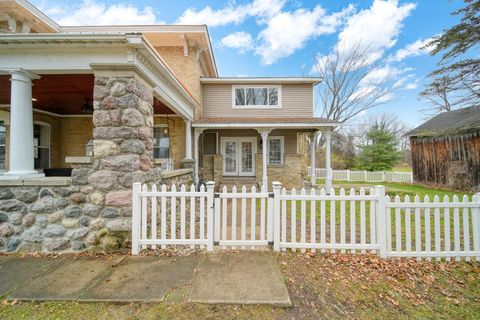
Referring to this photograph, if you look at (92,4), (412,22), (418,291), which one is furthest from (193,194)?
(412,22)

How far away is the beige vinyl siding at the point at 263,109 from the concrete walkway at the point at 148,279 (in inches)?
342

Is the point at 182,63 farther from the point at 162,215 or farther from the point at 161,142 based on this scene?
the point at 162,215

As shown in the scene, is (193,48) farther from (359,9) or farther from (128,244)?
(359,9)

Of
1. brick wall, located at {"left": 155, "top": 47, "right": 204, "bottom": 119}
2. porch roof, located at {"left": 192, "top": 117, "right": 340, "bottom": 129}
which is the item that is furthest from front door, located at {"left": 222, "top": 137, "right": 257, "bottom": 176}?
brick wall, located at {"left": 155, "top": 47, "right": 204, "bottom": 119}

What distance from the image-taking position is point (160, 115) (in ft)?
27.8

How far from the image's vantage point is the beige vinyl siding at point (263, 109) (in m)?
10.9

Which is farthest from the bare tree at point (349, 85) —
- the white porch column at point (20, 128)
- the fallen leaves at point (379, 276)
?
the white porch column at point (20, 128)

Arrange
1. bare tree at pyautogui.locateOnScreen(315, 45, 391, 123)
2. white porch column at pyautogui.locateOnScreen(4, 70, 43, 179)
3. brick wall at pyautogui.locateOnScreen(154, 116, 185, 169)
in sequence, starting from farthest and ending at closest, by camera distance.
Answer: bare tree at pyautogui.locateOnScreen(315, 45, 391, 123) → brick wall at pyautogui.locateOnScreen(154, 116, 185, 169) → white porch column at pyautogui.locateOnScreen(4, 70, 43, 179)

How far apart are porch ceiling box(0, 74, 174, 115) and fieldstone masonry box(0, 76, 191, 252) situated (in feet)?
6.02

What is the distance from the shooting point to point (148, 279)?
2.62 metres

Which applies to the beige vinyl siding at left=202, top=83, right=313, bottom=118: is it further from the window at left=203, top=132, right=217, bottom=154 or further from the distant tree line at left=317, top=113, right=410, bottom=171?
the distant tree line at left=317, top=113, right=410, bottom=171

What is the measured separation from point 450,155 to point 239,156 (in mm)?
11917

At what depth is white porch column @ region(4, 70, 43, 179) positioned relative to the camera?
3.44 metres

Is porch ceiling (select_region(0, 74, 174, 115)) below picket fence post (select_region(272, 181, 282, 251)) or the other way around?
the other way around
